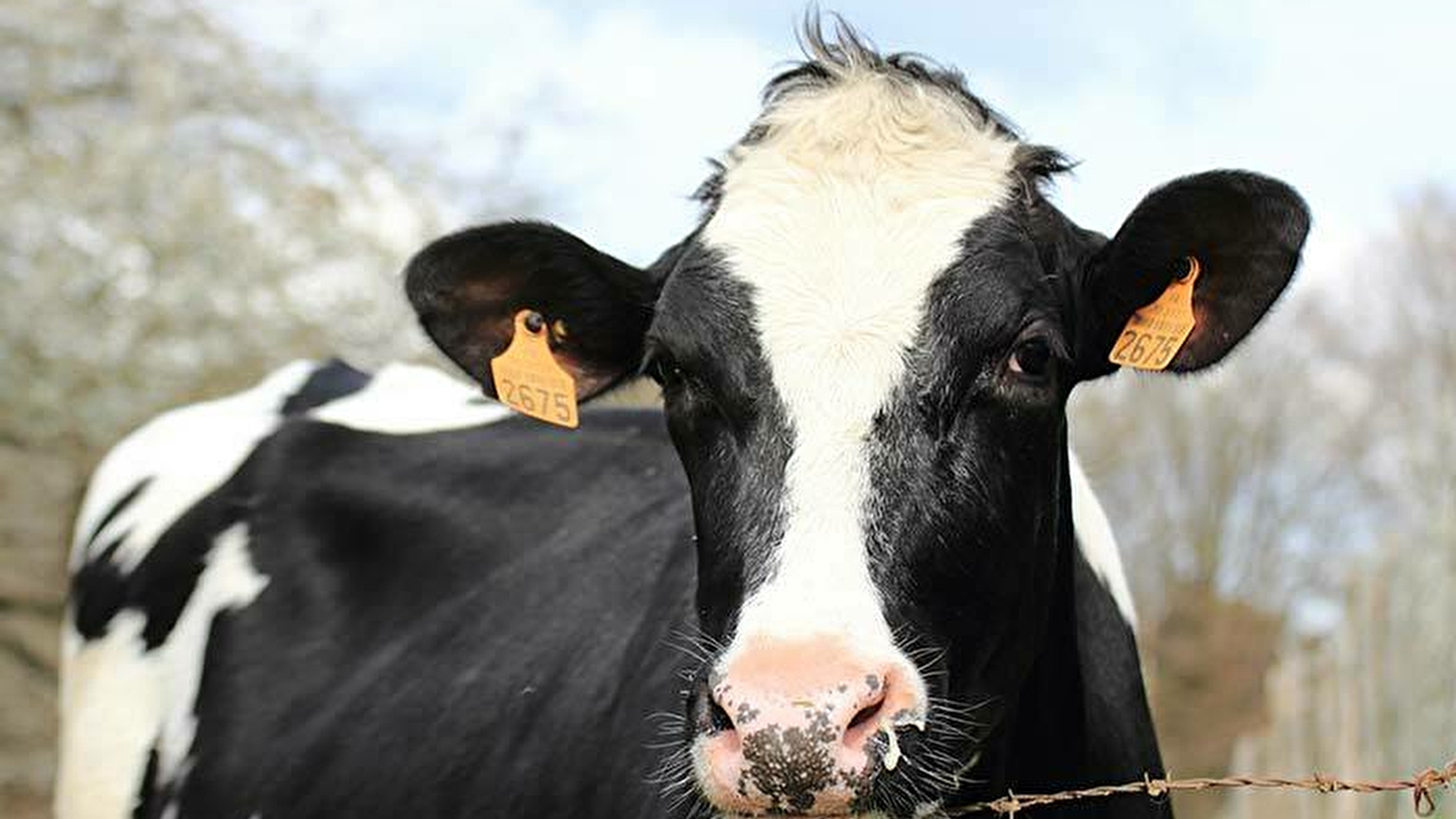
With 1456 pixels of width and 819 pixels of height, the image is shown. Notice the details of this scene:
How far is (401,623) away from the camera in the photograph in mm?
5273

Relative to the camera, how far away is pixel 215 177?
12.2 m

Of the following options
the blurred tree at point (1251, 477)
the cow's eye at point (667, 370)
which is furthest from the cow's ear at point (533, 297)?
the blurred tree at point (1251, 477)

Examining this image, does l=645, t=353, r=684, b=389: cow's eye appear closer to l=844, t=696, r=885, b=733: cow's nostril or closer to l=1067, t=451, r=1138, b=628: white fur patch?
l=844, t=696, r=885, b=733: cow's nostril

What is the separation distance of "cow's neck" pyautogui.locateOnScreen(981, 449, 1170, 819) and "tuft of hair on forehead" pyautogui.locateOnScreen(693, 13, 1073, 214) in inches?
22.0

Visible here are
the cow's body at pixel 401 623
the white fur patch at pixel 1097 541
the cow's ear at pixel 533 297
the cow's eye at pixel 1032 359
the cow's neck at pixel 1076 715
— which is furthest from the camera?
the white fur patch at pixel 1097 541

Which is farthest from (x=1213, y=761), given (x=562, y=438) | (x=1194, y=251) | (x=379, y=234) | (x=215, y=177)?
(x=1194, y=251)

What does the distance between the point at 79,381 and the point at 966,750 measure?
9238 millimetres

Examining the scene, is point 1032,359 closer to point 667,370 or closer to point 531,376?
point 667,370

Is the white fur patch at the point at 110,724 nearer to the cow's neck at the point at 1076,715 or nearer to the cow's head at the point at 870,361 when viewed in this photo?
the cow's head at the point at 870,361

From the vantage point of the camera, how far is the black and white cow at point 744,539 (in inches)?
116

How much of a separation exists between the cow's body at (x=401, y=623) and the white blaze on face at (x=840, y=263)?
860mm

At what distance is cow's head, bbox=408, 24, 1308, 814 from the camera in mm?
2773

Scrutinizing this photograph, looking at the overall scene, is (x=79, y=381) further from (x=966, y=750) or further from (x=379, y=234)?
(x=966, y=750)

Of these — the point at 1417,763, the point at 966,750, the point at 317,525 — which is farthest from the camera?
the point at 1417,763
